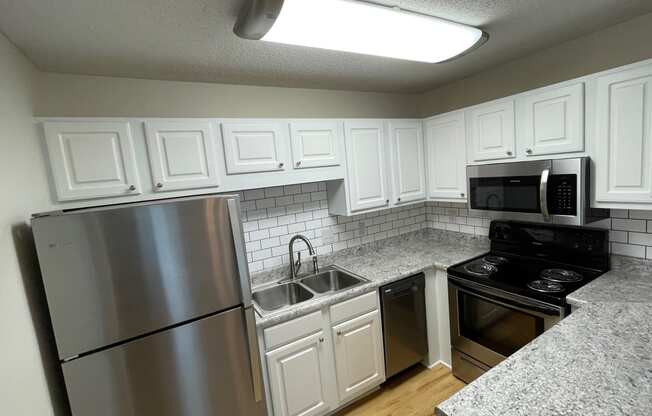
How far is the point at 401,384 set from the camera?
2.35 m

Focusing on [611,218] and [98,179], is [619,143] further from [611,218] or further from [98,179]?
[98,179]

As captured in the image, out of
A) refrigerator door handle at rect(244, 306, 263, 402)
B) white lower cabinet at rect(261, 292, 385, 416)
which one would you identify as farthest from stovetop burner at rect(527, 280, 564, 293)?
refrigerator door handle at rect(244, 306, 263, 402)

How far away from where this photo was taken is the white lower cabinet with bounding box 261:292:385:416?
181 cm

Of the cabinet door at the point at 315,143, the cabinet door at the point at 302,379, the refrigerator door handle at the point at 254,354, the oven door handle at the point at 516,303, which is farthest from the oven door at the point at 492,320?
the refrigerator door handle at the point at 254,354

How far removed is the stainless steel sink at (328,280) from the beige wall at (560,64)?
1.81 m

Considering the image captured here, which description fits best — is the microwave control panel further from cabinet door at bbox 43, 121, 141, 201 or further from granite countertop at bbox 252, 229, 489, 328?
cabinet door at bbox 43, 121, 141, 201

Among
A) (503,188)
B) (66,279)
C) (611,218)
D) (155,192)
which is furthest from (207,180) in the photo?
(611,218)

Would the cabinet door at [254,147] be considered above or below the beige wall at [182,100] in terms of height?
below

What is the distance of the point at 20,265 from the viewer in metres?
1.20

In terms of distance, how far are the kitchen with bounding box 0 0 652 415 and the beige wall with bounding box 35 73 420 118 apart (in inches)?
0.6

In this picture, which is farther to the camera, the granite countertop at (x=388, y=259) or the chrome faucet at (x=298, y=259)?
the chrome faucet at (x=298, y=259)

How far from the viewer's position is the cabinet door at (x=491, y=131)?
205cm

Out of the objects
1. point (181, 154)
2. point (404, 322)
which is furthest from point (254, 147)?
point (404, 322)

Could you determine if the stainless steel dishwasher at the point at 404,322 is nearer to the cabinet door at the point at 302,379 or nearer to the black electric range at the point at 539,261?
the black electric range at the point at 539,261
